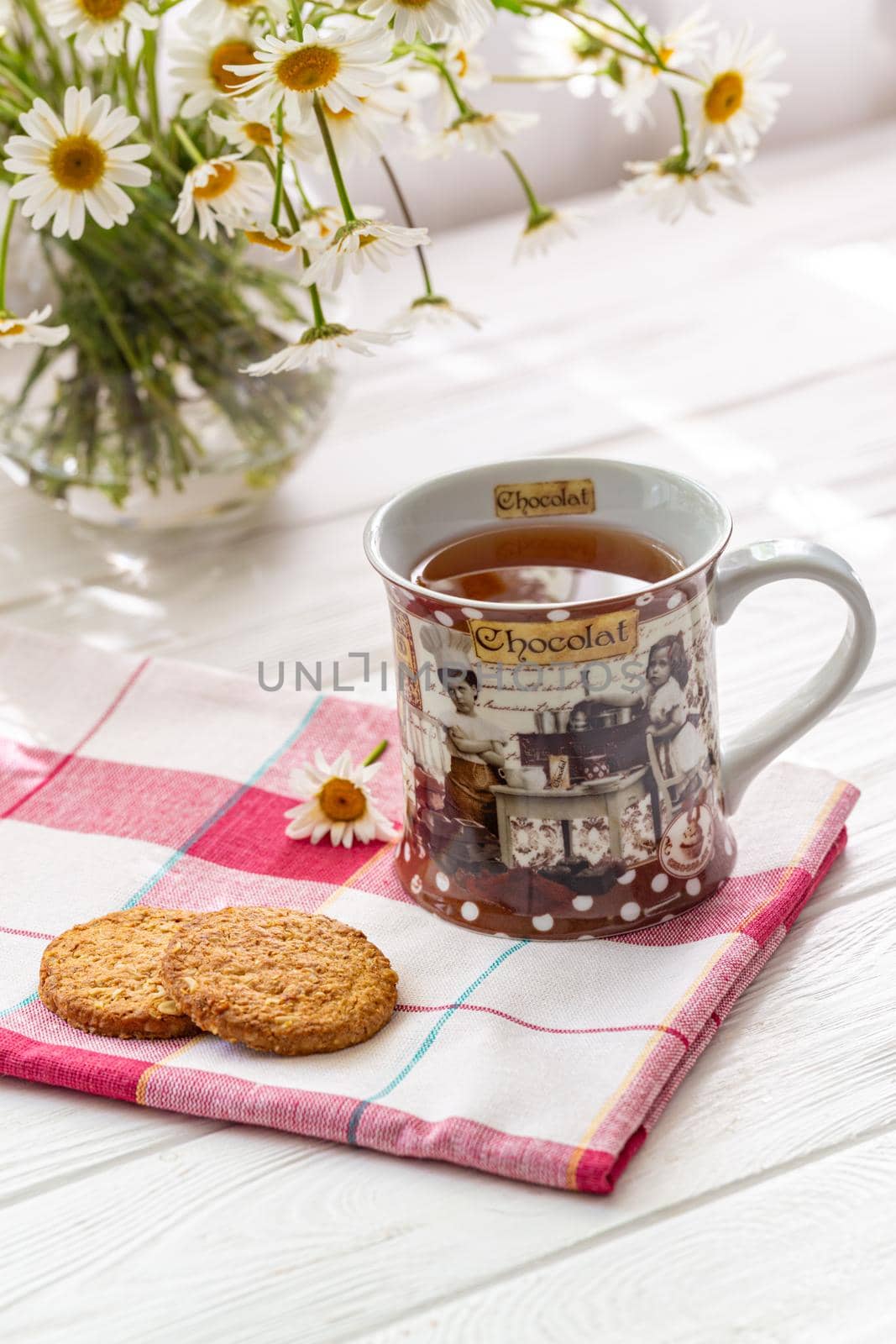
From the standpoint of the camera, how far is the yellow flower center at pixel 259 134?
2.36 ft

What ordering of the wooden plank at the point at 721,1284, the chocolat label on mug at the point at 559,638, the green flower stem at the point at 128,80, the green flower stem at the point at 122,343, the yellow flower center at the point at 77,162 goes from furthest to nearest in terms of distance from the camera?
the green flower stem at the point at 122,343, the green flower stem at the point at 128,80, the yellow flower center at the point at 77,162, the chocolat label on mug at the point at 559,638, the wooden plank at the point at 721,1284

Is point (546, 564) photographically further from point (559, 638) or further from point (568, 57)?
point (568, 57)

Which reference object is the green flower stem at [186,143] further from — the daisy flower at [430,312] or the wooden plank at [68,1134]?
the wooden plank at [68,1134]

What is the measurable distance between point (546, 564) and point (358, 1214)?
31 cm

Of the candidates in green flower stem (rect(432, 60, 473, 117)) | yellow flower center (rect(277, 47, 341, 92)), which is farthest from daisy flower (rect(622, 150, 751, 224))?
yellow flower center (rect(277, 47, 341, 92))

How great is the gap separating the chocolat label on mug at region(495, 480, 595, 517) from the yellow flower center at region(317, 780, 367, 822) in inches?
6.5

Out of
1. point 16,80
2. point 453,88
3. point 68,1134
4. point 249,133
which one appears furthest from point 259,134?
point 68,1134

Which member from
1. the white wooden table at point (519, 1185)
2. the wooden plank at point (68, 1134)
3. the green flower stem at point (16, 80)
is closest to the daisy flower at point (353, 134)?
the green flower stem at point (16, 80)

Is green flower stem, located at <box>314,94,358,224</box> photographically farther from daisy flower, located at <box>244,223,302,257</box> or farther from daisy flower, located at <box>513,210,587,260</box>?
daisy flower, located at <box>513,210,587,260</box>

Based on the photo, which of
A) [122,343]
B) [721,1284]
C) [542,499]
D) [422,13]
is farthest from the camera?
[122,343]

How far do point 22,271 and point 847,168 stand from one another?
1120 millimetres

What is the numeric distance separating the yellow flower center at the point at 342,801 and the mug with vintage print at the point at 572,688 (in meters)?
0.05

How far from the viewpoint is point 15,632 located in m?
0.95

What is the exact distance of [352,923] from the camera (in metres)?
0.69
